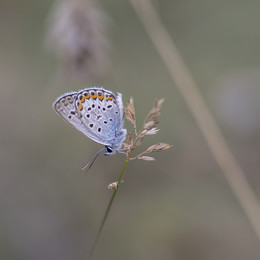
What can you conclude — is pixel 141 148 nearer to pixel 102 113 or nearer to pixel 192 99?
pixel 192 99

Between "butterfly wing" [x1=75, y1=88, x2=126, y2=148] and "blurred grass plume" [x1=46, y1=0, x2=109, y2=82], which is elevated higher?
"blurred grass plume" [x1=46, y1=0, x2=109, y2=82]

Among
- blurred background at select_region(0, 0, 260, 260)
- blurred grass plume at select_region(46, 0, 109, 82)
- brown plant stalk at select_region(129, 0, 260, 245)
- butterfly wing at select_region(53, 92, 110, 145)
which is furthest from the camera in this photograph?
blurred background at select_region(0, 0, 260, 260)

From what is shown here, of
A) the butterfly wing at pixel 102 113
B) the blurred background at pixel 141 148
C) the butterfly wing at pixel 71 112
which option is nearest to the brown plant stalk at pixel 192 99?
the blurred background at pixel 141 148

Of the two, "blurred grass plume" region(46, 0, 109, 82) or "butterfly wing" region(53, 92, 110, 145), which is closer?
"butterfly wing" region(53, 92, 110, 145)

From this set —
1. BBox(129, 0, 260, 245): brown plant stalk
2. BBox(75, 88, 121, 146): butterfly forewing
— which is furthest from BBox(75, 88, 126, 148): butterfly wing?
BBox(129, 0, 260, 245): brown plant stalk

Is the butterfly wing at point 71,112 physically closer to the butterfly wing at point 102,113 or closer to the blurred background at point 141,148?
the butterfly wing at point 102,113

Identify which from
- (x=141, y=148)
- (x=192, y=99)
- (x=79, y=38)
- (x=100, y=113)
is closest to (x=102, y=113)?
(x=100, y=113)

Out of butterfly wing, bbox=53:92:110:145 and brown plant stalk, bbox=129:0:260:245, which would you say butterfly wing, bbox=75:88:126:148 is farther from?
brown plant stalk, bbox=129:0:260:245
